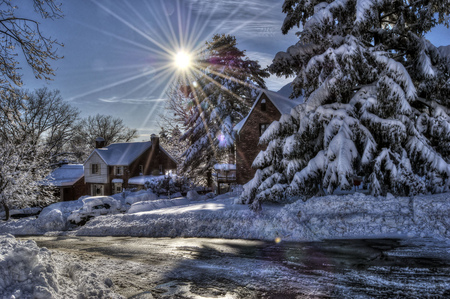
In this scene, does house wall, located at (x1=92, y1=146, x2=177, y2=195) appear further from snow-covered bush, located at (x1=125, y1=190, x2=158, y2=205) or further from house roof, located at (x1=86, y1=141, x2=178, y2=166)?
snow-covered bush, located at (x1=125, y1=190, x2=158, y2=205)

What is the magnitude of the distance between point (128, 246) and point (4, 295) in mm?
7671

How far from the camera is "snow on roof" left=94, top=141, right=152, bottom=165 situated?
40.1 m

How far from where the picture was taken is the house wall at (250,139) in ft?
83.5

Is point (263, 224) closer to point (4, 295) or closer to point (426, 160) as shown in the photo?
point (426, 160)

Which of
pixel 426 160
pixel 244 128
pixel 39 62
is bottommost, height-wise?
pixel 426 160

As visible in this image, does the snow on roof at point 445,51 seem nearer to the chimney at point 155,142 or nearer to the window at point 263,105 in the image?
the window at point 263,105

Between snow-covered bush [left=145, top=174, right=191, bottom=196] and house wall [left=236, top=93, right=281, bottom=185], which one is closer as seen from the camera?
house wall [left=236, top=93, right=281, bottom=185]

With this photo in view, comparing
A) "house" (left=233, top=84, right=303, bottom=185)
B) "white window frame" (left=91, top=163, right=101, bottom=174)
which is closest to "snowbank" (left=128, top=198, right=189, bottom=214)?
"house" (left=233, top=84, right=303, bottom=185)

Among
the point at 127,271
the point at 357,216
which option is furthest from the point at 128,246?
the point at 357,216

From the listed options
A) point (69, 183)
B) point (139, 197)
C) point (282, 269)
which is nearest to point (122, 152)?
point (69, 183)

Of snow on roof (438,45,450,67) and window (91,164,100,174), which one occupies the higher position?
snow on roof (438,45,450,67)

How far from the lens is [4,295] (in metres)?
4.77

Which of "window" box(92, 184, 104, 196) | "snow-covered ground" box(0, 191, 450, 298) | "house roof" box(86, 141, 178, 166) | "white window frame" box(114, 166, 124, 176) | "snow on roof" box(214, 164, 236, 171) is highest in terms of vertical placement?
"house roof" box(86, 141, 178, 166)

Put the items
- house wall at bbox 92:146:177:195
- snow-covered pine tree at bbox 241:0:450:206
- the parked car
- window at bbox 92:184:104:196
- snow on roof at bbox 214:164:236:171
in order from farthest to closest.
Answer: window at bbox 92:184:104:196, house wall at bbox 92:146:177:195, snow on roof at bbox 214:164:236:171, the parked car, snow-covered pine tree at bbox 241:0:450:206
